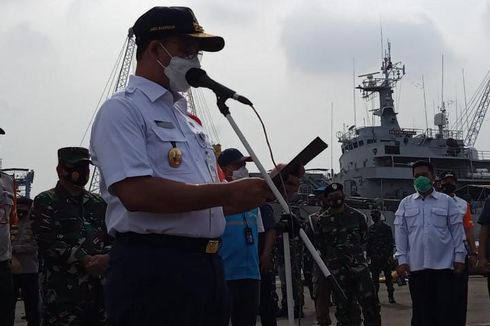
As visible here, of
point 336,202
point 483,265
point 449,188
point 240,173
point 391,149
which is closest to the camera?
point 240,173

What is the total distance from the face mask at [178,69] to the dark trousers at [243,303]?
3465mm

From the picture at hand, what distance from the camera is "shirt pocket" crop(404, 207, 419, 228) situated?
7.47 meters

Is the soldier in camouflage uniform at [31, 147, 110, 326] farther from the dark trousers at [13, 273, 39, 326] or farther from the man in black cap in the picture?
the man in black cap

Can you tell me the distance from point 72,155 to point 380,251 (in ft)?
31.5

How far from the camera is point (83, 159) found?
15.9 ft

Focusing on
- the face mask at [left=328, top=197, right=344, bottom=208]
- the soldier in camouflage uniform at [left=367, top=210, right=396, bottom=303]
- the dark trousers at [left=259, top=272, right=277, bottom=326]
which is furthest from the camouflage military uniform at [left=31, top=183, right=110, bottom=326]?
the soldier in camouflage uniform at [left=367, top=210, right=396, bottom=303]

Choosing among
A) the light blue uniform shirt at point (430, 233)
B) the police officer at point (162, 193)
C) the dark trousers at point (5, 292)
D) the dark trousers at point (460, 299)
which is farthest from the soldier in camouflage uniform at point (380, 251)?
the police officer at point (162, 193)

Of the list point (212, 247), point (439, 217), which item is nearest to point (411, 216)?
point (439, 217)

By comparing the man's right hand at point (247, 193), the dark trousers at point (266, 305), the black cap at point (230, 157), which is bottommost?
the dark trousers at point (266, 305)

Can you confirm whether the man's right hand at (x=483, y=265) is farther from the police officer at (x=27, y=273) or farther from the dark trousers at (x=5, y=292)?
the police officer at (x=27, y=273)

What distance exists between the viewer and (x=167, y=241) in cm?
245

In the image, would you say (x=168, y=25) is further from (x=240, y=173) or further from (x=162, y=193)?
(x=240, y=173)

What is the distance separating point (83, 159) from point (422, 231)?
13.2 ft

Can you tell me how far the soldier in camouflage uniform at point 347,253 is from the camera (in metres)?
7.65
